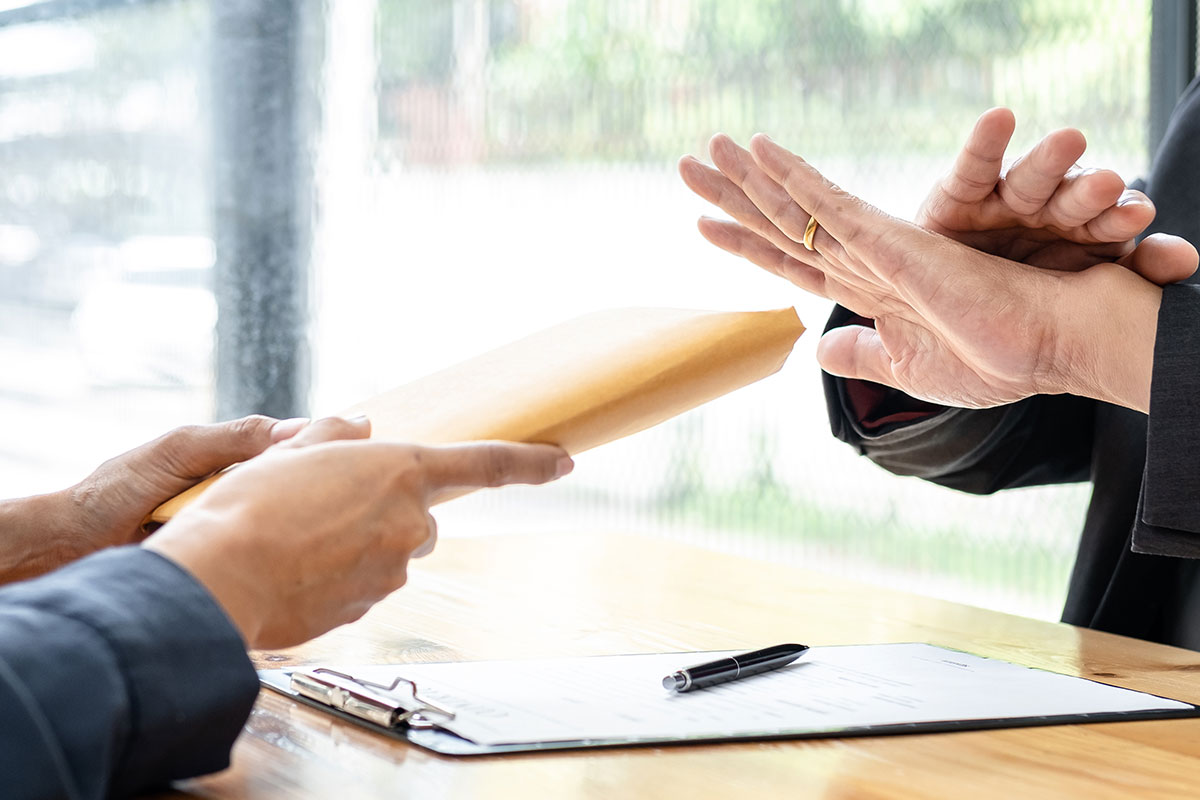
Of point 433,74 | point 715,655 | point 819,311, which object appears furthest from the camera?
point 433,74

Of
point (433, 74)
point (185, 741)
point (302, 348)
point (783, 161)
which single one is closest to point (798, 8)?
point (433, 74)

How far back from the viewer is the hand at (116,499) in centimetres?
83

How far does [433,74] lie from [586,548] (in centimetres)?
151

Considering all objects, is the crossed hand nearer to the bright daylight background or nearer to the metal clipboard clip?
the metal clipboard clip

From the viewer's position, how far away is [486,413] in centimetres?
70

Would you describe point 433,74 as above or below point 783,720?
above

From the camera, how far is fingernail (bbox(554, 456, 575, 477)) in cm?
68

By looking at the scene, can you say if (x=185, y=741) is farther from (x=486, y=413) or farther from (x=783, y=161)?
(x=783, y=161)

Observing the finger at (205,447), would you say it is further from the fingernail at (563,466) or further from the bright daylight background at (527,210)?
the bright daylight background at (527,210)

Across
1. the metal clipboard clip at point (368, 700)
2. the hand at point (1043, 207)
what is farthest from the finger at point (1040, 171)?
the metal clipboard clip at point (368, 700)

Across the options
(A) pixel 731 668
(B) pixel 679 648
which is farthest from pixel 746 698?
(B) pixel 679 648

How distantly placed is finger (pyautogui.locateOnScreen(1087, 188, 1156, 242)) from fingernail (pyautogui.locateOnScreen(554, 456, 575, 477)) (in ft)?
1.54

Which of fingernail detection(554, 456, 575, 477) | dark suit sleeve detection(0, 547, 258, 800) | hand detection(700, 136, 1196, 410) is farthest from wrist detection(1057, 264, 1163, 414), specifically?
dark suit sleeve detection(0, 547, 258, 800)

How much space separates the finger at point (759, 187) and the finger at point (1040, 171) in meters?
0.16
